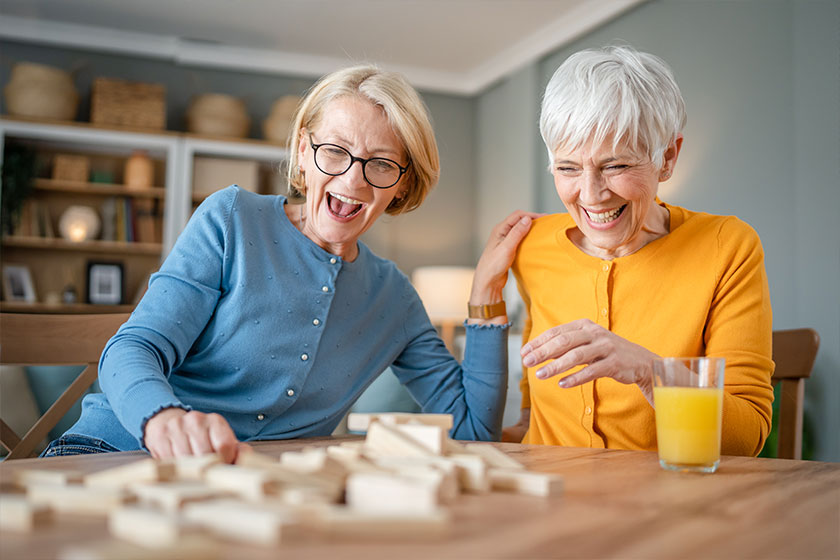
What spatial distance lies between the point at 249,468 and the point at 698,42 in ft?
14.1

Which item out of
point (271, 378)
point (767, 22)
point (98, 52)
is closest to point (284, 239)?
point (271, 378)

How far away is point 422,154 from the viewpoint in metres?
1.51


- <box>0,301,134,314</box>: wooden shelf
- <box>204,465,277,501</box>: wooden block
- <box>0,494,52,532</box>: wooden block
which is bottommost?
<box>0,301,134,314</box>: wooden shelf

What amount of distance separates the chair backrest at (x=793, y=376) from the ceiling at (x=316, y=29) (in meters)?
3.42

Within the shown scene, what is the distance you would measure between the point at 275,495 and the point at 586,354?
551 mm

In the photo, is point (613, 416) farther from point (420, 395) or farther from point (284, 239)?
point (284, 239)

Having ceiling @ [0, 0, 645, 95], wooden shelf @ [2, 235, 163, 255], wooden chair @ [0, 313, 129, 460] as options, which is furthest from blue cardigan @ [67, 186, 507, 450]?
wooden shelf @ [2, 235, 163, 255]

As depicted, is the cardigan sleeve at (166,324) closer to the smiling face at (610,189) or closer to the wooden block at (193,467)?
the wooden block at (193,467)

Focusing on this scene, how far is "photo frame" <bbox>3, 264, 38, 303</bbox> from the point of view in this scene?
5.32 metres

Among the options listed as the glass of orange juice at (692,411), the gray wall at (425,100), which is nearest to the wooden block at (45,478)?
the glass of orange juice at (692,411)

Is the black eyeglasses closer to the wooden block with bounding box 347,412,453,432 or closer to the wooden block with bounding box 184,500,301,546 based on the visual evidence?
the wooden block with bounding box 347,412,453,432

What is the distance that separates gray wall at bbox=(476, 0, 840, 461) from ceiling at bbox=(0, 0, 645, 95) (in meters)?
0.72

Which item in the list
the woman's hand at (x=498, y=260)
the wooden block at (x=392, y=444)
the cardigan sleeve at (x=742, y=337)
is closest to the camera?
the wooden block at (x=392, y=444)

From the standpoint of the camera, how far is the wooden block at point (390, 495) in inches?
23.0
